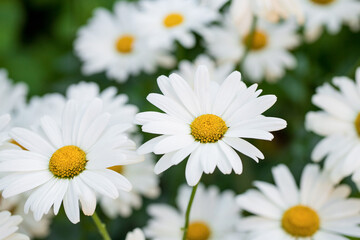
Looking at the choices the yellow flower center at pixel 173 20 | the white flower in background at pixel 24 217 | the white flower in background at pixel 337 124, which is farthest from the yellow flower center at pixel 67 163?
the yellow flower center at pixel 173 20

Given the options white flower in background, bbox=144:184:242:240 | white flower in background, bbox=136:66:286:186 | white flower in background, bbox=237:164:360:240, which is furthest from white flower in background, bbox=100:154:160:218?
white flower in background, bbox=136:66:286:186

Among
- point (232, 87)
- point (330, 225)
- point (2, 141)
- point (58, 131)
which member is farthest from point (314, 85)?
point (2, 141)

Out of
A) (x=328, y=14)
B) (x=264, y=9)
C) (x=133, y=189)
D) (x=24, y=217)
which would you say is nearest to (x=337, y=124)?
(x=264, y=9)

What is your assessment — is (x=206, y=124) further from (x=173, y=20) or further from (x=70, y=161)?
(x=173, y=20)

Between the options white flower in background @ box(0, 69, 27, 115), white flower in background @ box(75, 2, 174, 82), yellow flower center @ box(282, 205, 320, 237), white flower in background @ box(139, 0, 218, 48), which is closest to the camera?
yellow flower center @ box(282, 205, 320, 237)

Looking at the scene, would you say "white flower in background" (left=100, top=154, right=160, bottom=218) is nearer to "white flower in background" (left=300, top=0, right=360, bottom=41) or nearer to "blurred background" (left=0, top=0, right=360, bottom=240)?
"blurred background" (left=0, top=0, right=360, bottom=240)

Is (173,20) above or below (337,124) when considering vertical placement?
above
